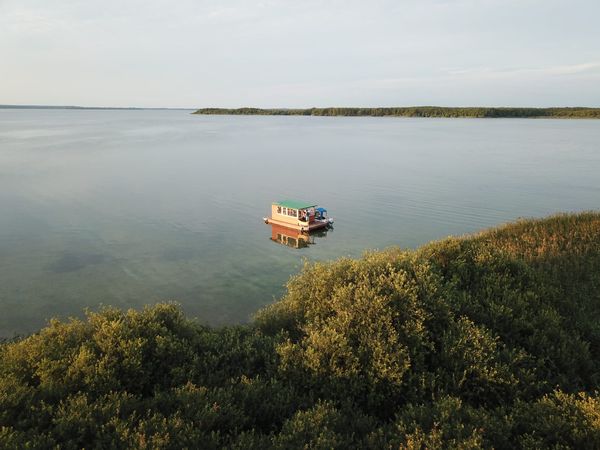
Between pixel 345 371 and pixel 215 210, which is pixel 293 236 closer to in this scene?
pixel 215 210

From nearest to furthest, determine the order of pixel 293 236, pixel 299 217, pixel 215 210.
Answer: pixel 293 236, pixel 299 217, pixel 215 210

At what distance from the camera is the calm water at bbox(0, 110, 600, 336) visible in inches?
1036

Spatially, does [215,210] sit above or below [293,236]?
above

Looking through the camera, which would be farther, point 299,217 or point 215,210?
point 215,210

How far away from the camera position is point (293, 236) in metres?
39.7

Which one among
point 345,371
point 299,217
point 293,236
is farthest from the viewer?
point 299,217

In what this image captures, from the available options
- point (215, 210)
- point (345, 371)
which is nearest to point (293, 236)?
point (215, 210)

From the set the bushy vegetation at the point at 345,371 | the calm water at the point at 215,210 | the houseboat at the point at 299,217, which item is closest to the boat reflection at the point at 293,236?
the houseboat at the point at 299,217

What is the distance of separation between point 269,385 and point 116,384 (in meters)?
3.83

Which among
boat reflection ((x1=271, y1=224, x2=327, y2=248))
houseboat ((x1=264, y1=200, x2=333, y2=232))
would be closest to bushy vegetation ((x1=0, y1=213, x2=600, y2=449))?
boat reflection ((x1=271, y1=224, x2=327, y2=248))

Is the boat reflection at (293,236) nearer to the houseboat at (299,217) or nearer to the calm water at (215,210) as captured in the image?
the houseboat at (299,217)

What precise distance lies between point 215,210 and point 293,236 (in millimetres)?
11553

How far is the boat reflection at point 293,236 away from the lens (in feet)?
124

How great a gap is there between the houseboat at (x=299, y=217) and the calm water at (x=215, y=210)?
65.2 inches
